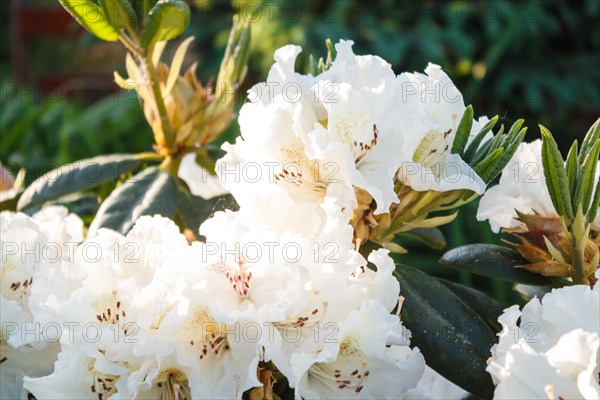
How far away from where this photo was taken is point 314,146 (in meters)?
0.56

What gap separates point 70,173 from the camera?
89 cm

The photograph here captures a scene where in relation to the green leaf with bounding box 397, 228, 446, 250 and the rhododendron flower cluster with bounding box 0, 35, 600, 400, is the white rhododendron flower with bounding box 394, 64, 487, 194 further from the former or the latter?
the green leaf with bounding box 397, 228, 446, 250

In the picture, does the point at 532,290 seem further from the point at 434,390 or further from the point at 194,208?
the point at 194,208

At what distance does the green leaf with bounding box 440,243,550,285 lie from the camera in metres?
0.65

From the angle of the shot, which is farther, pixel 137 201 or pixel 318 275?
pixel 137 201

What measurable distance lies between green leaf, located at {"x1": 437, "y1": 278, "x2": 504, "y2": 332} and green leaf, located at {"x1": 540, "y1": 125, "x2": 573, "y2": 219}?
0.36 ft

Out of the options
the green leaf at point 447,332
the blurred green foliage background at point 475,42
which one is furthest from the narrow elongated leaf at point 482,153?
the blurred green foliage background at point 475,42

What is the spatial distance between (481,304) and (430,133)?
0.16m

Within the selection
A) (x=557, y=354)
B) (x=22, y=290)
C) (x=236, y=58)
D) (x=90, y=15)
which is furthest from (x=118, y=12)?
(x=557, y=354)

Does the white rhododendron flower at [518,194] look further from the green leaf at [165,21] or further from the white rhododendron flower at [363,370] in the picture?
the green leaf at [165,21]

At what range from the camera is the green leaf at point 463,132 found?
0.60 metres

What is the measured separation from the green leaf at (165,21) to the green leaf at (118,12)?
0.02 metres

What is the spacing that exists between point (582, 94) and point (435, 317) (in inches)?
162

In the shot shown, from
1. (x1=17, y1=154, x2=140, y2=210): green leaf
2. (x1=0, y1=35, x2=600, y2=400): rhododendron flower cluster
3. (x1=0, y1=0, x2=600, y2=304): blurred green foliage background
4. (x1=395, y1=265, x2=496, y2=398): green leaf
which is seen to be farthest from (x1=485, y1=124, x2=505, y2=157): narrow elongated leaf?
(x1=0, y1=0, x2=600, y2=304): blurred green foliage background
